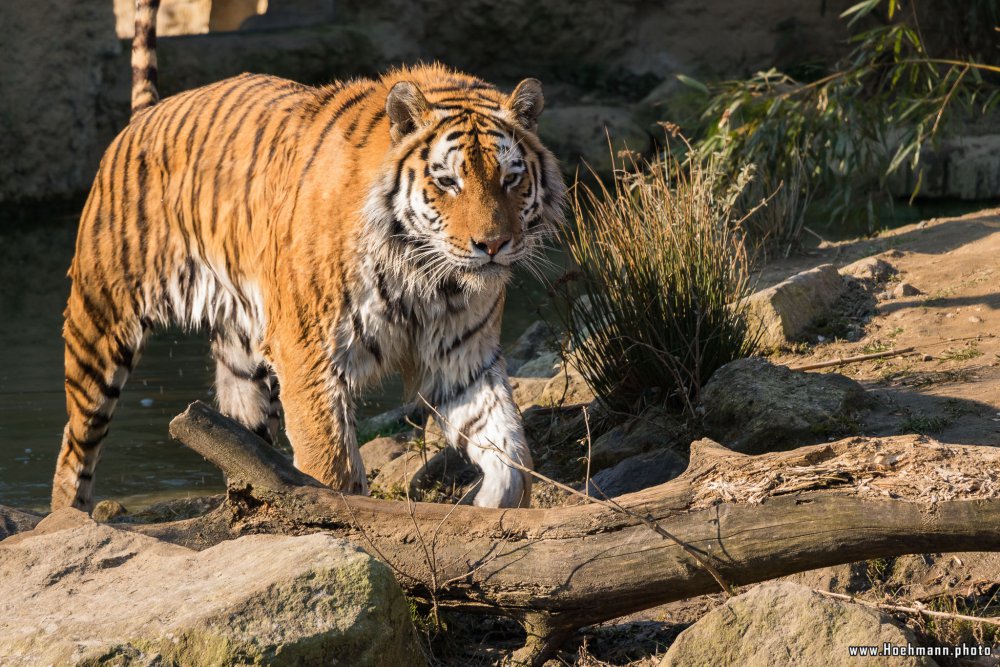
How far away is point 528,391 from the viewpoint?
546 centimetres

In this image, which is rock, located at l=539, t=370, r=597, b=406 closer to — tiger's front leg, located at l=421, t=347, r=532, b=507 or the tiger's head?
tiger's front leg, located at l=421, t=347, r=532, b=507

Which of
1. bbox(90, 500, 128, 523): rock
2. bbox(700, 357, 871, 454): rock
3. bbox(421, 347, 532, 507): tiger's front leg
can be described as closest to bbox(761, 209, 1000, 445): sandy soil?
bbox(700, 357, 871, 454): rock

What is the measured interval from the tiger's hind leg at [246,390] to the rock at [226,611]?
6.64 feet

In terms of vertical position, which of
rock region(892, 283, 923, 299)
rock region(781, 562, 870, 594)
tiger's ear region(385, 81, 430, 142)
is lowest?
rock region(781, 562, 870, 594)

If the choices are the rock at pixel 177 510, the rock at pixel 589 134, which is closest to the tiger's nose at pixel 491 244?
the rock at pixel 177 510

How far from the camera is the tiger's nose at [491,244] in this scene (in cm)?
347

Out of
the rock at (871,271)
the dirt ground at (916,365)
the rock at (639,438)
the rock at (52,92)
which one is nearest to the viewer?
the dirt ground at (916,365)

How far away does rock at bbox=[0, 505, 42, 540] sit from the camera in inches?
157

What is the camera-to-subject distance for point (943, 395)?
4.27 metres

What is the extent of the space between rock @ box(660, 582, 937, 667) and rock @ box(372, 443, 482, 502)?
5.99 feet

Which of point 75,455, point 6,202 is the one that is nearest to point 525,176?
point 75,455

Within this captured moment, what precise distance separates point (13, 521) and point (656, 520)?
7.76 ft

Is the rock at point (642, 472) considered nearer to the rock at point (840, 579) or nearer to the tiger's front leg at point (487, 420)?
the tiger's front leg at point (487, 420)

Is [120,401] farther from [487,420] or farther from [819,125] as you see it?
[819,125]
